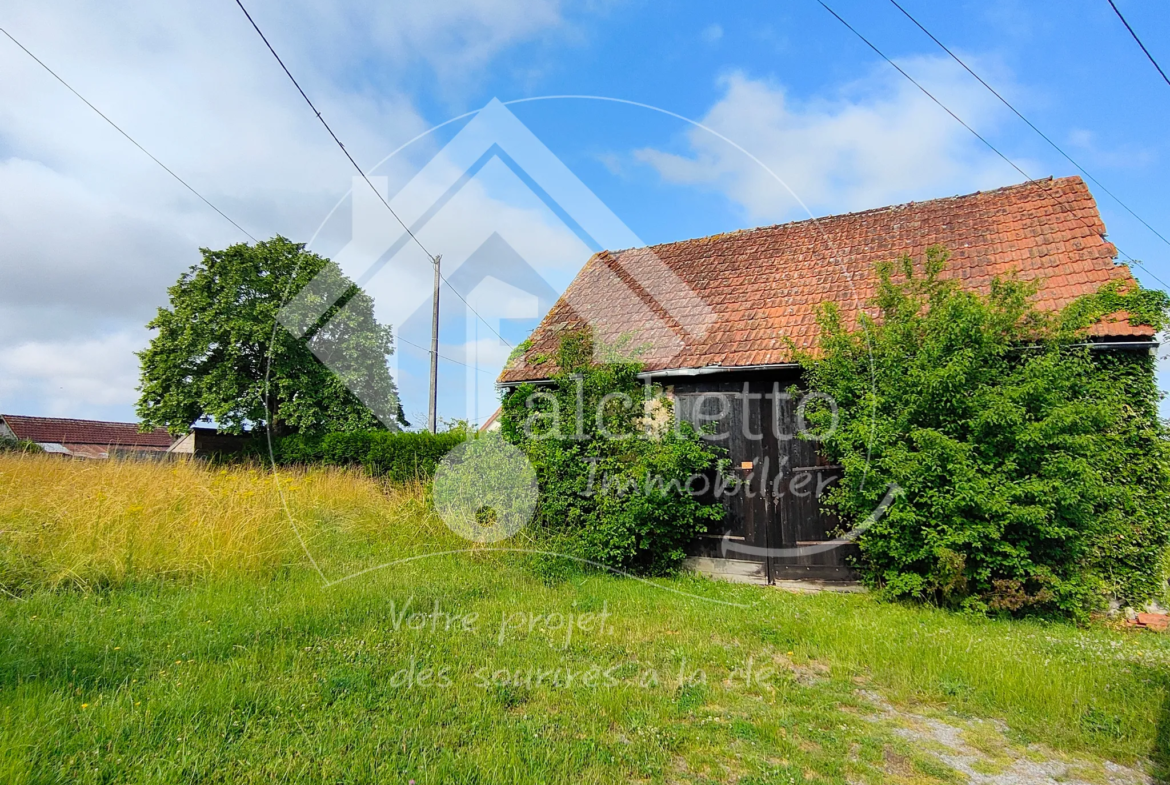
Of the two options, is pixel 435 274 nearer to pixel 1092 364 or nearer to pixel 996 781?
pixel 1092 364

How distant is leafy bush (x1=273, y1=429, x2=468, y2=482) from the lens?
14.5m

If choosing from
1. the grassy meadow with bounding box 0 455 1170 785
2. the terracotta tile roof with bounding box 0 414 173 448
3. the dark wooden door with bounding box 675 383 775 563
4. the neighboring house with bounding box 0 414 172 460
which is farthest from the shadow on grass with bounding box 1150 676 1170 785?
the terracotta tile roof with bounding box 0 414 173 448

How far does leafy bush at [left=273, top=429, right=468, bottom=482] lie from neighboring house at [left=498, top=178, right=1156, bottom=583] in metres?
5.40

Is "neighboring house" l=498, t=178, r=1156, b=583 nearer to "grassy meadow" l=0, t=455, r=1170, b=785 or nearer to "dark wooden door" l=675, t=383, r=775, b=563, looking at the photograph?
"dark wooden door" l=675, t=383, r=775, b=563

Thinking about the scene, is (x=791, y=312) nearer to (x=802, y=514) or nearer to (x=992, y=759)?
(x=802, y=514)

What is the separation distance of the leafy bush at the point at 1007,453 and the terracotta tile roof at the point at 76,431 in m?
34.0

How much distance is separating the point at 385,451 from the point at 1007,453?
13.7 m

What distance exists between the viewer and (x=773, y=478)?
7.87 metres

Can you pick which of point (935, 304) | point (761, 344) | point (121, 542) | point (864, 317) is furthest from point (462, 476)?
point (935, 304)

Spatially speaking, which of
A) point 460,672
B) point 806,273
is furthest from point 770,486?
point 460,672

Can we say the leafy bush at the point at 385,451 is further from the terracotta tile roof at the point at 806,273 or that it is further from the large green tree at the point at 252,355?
the terracotta tile roof at the point at 806,273

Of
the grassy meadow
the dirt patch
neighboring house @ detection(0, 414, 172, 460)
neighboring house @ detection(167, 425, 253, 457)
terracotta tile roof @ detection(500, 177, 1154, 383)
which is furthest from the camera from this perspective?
neighboring house @ detection(0, 414, 172, 460)

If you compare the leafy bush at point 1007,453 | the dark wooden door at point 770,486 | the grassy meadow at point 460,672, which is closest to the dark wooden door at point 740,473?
the dark wooden door at point 770,486

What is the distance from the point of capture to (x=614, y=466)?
7.80m
